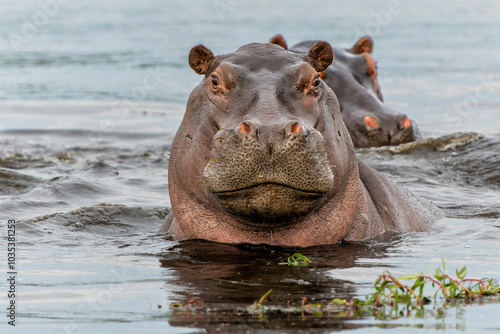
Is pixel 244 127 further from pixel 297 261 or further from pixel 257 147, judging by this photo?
pixel 297 261

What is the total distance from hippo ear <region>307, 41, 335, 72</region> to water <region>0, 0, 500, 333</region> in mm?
1334

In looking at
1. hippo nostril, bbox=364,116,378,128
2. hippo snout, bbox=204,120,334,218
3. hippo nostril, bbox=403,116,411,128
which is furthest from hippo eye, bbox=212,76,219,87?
hippo nostril, bbox=403,116,411,128

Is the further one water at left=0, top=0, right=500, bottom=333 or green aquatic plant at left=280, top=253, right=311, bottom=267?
green aquatic plant at left=280, top=253, right=311, bottom=267

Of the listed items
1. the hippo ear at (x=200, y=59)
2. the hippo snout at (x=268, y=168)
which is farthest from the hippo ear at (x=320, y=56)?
the hippo snout at (x=268, y=168)

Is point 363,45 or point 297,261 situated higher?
point 363,45

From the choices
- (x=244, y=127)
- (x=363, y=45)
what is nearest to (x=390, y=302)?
(x=244, y=127)

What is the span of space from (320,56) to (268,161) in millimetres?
→ 1397

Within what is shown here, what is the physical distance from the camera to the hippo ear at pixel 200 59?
665 cm

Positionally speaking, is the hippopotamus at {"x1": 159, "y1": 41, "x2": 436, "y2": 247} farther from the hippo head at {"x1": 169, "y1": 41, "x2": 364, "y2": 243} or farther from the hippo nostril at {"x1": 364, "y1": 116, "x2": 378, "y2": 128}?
the hippo nostril at {"x1": 364, "y1": 116, "x2": 378, "y2": 128}

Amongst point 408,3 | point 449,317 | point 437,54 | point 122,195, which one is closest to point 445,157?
point 122,195

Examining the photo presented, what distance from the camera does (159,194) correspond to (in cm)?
1021

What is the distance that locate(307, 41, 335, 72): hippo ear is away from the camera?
6594 mm

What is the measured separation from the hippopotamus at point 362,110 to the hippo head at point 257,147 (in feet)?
18.5

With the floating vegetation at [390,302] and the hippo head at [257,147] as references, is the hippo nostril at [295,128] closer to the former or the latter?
the hippo head at [257,147]
